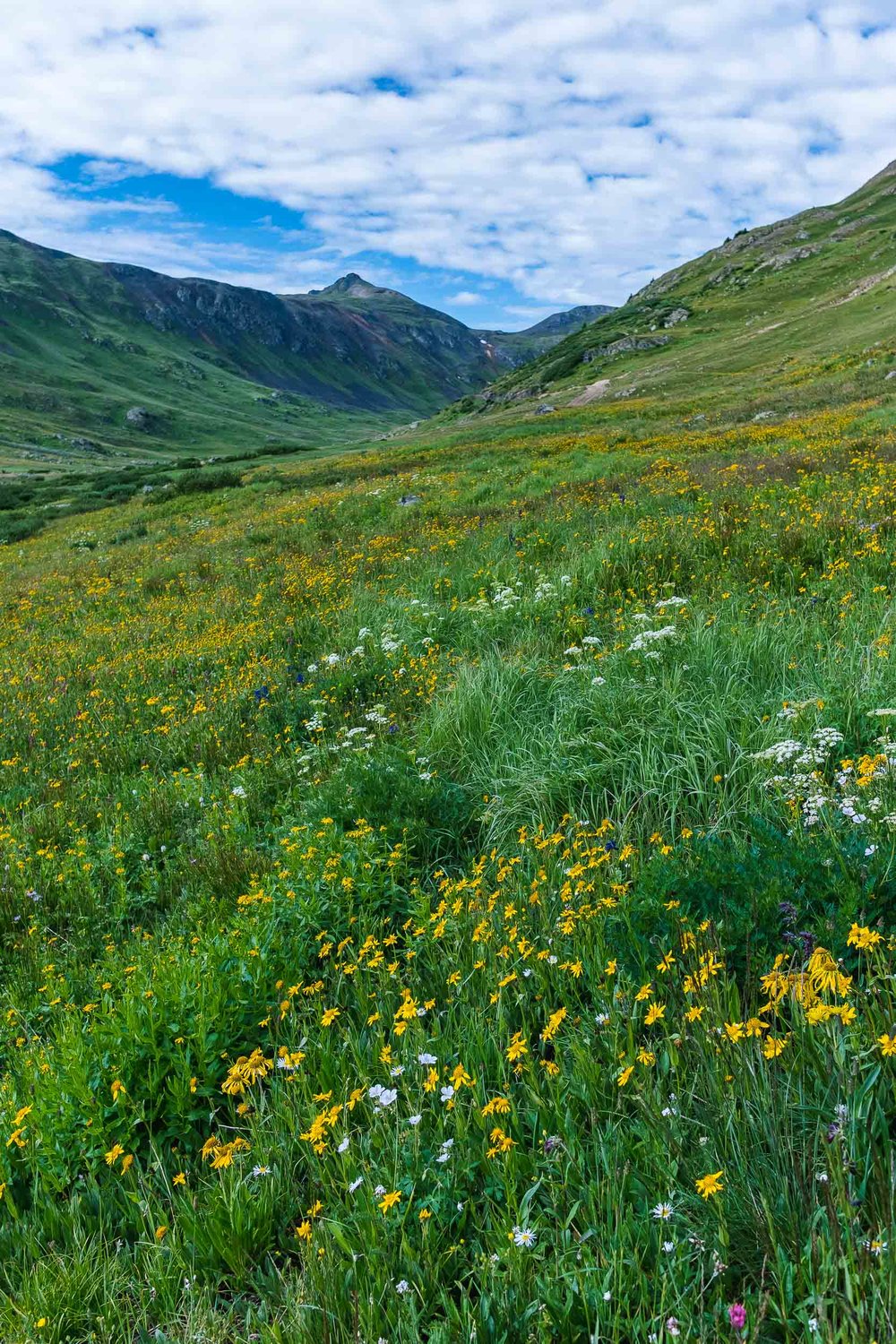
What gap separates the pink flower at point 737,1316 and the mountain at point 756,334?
2548 cm

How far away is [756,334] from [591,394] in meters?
15.6

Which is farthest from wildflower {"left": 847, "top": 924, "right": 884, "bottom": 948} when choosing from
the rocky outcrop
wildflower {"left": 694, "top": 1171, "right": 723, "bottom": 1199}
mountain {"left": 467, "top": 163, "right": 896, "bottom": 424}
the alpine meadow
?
the rocky outcrop

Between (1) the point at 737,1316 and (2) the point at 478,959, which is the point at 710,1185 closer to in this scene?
(1) the point at 737,1316

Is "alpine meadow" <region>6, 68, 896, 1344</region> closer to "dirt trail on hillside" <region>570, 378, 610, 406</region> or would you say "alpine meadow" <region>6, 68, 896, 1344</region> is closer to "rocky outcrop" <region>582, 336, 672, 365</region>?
"dirt trail on hillside" <region>570, 378, 610, 406</region>

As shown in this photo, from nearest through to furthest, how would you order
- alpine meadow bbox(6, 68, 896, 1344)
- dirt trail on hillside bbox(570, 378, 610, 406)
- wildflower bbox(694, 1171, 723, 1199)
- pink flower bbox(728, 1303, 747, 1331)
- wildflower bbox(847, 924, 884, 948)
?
pink flower bbox(728, 1303, 747, 1331)
wildflower bbox(694, 1171, 723, 1199)
alpine meadow bbox(6, 68, 896, 1344)
wildflower bbox(847, 924, 884, 948)
dirt trail on hillside bbox(570, 378, 610, 406)

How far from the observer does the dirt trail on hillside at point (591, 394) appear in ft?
205

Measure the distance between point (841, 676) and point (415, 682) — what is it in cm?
340

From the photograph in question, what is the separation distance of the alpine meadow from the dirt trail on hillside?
185 ft

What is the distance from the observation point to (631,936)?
2863mm

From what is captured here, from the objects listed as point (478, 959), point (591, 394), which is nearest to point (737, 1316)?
point (478, 959)

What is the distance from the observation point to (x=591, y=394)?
65.1 metres

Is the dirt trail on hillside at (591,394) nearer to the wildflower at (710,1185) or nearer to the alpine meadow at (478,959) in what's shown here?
the alpine meadow at (478,959)

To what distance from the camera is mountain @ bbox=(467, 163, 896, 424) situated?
33688 millimetres

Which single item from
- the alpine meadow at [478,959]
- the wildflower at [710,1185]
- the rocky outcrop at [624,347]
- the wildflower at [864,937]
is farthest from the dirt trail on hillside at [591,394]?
the wildflower at [710,1185]
